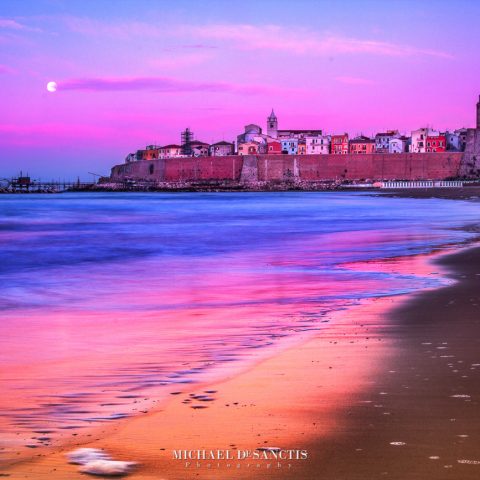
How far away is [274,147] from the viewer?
328 feet

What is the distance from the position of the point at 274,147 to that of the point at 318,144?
580 cm

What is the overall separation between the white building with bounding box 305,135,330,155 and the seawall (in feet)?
20.9

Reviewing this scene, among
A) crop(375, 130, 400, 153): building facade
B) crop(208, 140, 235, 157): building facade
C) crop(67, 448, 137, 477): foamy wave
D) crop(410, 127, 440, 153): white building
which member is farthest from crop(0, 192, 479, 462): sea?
crop(208, 140, 235, 157): building facade

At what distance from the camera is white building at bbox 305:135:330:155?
100 metres

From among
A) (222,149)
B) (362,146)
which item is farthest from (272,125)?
(362,146)

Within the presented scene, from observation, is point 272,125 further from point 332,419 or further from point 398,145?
point 332,419

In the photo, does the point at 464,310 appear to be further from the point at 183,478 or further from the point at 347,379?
the point at 183,478

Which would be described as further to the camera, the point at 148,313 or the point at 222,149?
the point at 222,149

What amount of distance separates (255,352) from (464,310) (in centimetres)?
240

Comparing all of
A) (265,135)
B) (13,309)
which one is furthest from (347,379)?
(265,135)

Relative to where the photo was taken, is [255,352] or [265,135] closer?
[255,352]

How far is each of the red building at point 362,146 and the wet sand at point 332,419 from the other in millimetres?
96043

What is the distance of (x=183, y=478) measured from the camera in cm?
283

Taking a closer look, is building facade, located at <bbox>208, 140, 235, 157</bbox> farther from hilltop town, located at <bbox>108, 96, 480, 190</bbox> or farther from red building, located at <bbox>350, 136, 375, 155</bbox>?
red building, located at <bbox>350, 136, 375, 155</bbox>
